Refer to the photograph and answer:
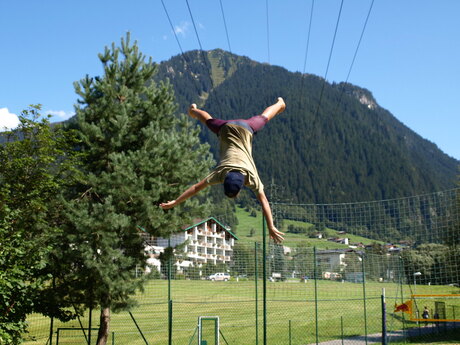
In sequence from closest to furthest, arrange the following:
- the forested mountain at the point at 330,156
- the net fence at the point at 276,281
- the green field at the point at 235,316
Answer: the net fence at the point at 276,281, the green field at the point at 235,316, the forested mountain at the point at 330,156

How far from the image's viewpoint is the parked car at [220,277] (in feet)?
43.8

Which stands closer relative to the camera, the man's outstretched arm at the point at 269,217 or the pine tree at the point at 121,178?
the man's outstretched arm at the point at 269,217

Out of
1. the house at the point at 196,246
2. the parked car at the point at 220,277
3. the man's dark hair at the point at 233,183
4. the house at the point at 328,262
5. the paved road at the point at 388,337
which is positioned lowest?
the paved road at the point at 388,337

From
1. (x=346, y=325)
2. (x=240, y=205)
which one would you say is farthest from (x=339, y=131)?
(x=346, y=325)

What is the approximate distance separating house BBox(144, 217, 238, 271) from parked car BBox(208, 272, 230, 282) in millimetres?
351

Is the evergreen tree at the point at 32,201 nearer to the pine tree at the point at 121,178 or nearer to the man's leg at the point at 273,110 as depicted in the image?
the pine tree at the point at 121,178

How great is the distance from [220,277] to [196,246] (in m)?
1.15

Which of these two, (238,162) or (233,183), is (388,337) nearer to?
(238,162)

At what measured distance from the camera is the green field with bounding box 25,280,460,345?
522 inches

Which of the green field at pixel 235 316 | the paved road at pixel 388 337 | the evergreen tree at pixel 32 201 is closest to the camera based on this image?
the evergreen tree at pixel 32 201

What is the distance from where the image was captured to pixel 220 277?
13.7 m

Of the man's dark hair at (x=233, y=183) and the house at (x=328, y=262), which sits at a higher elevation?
the man's dark hair at (x=233, y=183)

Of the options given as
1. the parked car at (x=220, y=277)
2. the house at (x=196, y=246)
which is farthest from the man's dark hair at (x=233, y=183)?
Result: the parked car at (x=220, y=277)

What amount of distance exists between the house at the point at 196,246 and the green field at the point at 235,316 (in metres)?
0.64
